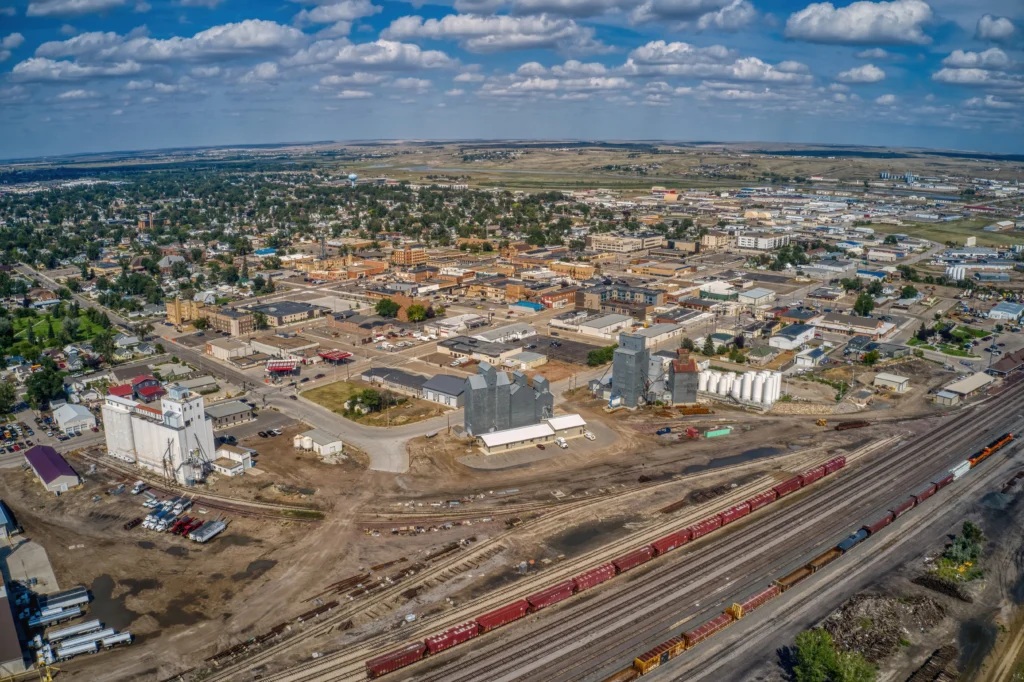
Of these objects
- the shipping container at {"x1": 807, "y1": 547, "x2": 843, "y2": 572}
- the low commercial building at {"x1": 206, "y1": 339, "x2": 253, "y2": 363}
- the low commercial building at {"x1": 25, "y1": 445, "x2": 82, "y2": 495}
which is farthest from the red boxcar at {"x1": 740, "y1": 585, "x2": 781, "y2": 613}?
the low commercial building at {"x1": 206, "y1": 339, "x2": 253, "y2": 363}

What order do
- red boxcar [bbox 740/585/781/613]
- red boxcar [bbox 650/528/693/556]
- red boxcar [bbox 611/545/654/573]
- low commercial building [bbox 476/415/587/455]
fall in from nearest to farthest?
red boxcar [bbox 740/585/781/613], red boxcar [bbox 611/545/654/573], red boxcar [bbox 650/528/693/556], low commercial building [bbox 476/415/587/455]

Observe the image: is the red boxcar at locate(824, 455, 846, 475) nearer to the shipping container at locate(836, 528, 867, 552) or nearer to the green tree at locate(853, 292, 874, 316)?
the shipping container at locate(836, 528, 867, 552)

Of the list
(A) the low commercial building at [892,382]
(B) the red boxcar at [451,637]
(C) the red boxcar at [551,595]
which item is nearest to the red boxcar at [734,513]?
(C) the red boxcar at [551,595]

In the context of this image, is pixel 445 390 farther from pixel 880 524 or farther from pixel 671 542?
pixel 880 524

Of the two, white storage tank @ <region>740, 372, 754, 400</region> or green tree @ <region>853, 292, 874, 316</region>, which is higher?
green tree @ <region>853, 292, 874, 316</region>

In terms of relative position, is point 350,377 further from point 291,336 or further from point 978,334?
point 978,334

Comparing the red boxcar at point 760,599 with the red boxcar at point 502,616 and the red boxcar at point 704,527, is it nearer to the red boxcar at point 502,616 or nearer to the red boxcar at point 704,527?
the red boxcar at point 704,527
